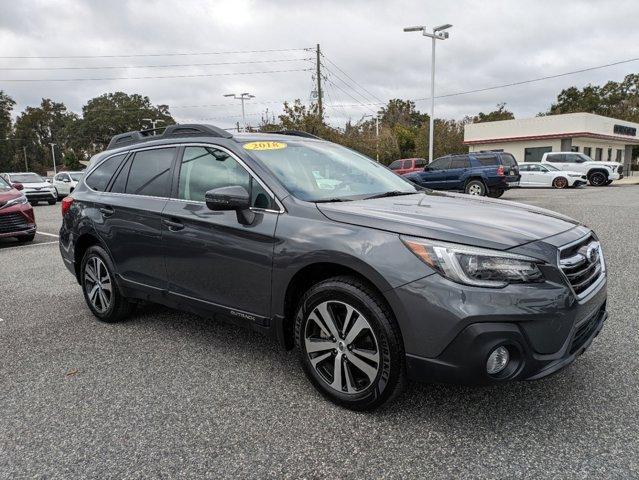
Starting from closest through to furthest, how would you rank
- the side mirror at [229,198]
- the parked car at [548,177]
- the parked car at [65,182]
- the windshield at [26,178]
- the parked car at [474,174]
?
the side mirror at [229,198], the parked car at [474,174], the windshield at [26,178], the parked car at [548,177], the parked car at [65,182]

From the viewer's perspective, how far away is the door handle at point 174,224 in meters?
3.67

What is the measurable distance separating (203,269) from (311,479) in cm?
170

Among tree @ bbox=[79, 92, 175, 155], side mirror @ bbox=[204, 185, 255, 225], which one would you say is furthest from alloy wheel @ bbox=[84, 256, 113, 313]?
tree @ bbox=[79, 92, 175, 155]

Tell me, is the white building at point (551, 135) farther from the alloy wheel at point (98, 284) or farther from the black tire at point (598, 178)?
the alloy wheel at point (98, 284)

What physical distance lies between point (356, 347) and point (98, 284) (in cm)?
294

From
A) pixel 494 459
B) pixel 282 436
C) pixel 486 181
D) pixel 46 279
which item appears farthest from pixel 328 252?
pixel 486 181

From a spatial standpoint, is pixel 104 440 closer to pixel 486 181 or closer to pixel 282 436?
pixel 282 436

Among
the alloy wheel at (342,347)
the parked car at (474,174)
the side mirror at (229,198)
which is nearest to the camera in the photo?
the alloy wheel at (342,347)

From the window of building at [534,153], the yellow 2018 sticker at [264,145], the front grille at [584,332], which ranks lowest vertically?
the front grille at [584,332]

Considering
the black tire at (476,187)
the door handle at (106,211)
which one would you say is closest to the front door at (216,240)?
the door handle at (106,211)

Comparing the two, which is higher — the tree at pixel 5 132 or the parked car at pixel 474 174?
the tree at pixel 5 132

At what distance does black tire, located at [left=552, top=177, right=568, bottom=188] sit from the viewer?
25.0m

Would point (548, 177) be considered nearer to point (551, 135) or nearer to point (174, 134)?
point (551, 135)

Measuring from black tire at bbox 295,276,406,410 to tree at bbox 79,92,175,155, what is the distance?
99767mm
